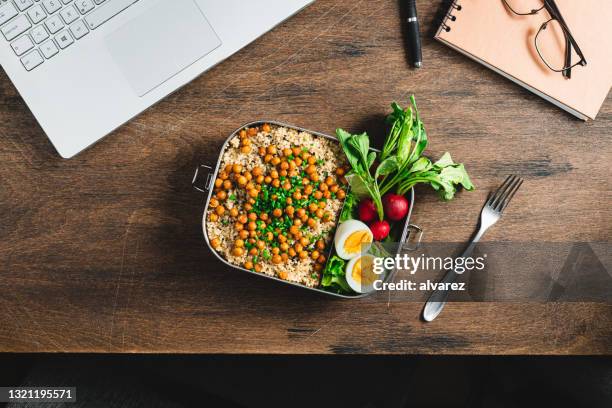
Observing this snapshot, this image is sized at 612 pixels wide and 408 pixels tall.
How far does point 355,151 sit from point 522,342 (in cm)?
47

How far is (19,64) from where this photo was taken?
2.62ft

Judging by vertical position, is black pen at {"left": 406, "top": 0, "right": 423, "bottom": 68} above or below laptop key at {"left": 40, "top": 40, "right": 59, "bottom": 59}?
below

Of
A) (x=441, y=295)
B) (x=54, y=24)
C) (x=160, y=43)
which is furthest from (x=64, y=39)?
(x=441, y=295)

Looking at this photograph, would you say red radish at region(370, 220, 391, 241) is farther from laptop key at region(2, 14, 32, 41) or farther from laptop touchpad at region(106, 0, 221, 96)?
laptop key at region(2, 14, 32, 41)

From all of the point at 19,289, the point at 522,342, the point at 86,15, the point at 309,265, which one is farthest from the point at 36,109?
the point at 522,342

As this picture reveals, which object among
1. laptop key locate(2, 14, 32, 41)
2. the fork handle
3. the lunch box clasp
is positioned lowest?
the fork handle

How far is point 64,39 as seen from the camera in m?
0.80

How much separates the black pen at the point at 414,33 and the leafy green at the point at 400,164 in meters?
0.09

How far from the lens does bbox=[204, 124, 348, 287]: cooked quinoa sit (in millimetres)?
838

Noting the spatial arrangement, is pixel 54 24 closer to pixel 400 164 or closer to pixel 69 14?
pixel 69 14

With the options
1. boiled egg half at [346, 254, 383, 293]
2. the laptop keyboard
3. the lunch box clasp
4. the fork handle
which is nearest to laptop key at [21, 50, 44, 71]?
the laptop keyboard

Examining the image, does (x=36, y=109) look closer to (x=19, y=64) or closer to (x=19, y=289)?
(x=19, y=64)

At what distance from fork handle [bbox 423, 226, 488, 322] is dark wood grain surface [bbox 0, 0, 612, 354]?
0.02m

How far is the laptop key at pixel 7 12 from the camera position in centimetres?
78
